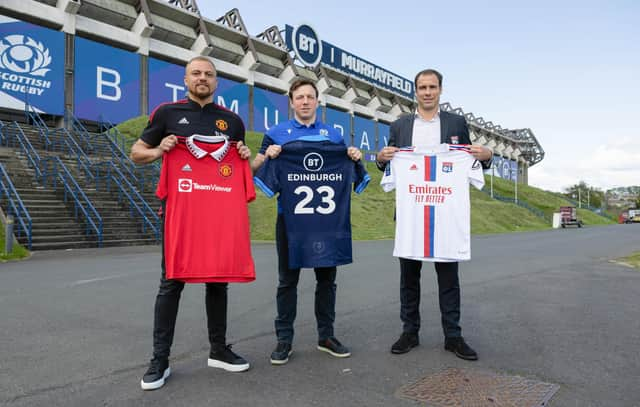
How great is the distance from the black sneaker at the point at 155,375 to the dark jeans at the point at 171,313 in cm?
5

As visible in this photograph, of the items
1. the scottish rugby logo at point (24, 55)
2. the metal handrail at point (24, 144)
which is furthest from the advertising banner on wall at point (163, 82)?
the metal handrail at point (24, 144)

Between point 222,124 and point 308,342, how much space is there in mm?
2105

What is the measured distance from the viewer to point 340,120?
175 feet

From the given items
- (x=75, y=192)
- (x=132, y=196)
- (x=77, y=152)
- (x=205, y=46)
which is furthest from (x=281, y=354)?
(x=205, y=46)

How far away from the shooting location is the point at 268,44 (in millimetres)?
46219

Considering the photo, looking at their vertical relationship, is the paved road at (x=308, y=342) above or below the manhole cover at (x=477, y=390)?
below

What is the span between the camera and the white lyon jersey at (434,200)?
13.7 ft

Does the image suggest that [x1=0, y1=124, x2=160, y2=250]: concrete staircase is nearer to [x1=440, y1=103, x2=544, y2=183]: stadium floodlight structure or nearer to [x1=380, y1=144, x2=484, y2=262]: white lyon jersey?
[x1=380, y1=144, x2=484, y2=262]: white lyon jersey

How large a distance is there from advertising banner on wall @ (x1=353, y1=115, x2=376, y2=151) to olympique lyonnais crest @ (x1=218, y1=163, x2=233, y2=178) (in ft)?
170

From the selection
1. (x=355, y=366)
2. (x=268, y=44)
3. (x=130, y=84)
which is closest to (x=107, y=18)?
(x=130, y=84)

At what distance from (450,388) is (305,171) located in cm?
202

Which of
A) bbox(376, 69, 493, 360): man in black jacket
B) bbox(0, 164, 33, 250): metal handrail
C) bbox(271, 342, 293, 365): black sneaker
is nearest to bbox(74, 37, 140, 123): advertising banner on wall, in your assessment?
bbox(0, 164, 33, 250): metal handrail

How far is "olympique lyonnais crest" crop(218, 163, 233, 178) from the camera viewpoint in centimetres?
374

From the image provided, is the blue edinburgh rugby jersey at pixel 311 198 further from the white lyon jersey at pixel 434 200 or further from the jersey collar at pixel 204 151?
the white lyon jersey at pixel 434 200
